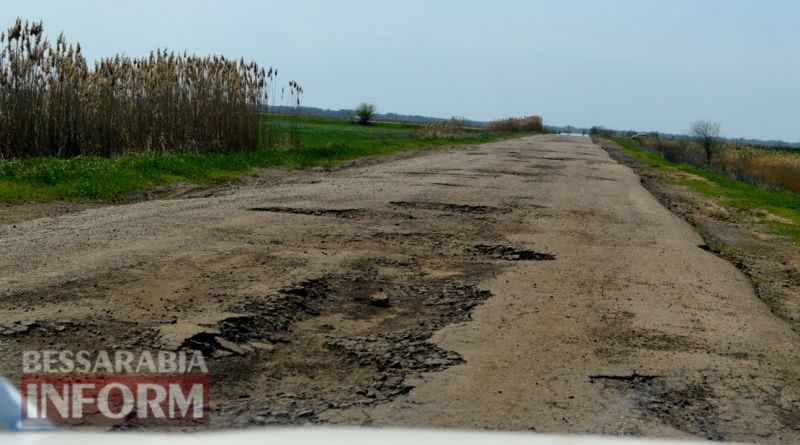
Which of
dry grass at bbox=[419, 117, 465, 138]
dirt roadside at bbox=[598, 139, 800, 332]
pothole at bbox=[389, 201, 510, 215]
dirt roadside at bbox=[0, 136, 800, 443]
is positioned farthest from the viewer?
dry grass at bbox=[419, 117, 465, 138]

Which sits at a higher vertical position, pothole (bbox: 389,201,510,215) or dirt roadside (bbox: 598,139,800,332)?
pothole (bbox: 389,201,510,215)

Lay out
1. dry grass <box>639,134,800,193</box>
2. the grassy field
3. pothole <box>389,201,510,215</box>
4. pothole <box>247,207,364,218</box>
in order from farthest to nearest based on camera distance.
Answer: dry grass <box>639,134,800,193</box>, the grassy field, pothole <box>389,201,510,215</box>, pothole <box>247,207,364,218</box>

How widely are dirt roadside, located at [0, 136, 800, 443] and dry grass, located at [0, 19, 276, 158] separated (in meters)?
5.73

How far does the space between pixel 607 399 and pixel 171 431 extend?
2.15m

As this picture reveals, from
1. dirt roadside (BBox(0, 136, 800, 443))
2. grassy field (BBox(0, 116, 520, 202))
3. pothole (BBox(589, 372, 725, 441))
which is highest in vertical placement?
grassy field (BBox(0, 116, 520, 202))

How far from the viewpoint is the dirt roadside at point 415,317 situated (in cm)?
437

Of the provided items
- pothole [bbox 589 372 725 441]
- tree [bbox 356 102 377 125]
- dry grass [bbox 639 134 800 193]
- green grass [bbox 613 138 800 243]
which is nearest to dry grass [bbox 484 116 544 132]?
tree [bbox 356 102 377 125]

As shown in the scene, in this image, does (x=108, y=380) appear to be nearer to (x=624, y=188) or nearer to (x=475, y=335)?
(x=475, y=335)

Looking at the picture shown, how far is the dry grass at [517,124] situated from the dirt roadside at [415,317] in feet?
276

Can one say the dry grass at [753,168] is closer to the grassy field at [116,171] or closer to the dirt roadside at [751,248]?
the dirt roadside at [751,248]

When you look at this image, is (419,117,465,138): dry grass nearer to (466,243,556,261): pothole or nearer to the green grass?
the green grass

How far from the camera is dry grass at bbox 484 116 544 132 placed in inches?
3782

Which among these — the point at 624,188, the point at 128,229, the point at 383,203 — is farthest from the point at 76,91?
the point at 624,188

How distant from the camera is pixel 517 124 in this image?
100062 mm
